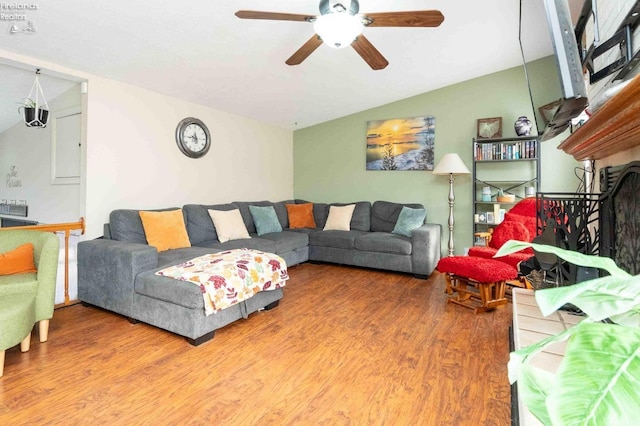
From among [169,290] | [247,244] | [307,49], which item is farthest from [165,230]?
[307,49]

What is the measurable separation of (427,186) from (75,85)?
4403 millimetres

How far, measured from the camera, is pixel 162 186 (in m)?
3.79

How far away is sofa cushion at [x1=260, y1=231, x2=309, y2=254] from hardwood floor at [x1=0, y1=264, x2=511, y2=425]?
1.24 meters

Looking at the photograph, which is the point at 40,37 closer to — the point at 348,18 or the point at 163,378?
the point at 348,18

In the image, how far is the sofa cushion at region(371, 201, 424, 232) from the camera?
4.68 m

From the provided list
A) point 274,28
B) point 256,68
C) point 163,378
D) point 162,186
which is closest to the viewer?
point 163,378

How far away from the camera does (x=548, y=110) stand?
1593 mm

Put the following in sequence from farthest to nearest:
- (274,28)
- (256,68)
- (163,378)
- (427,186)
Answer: (427,186), (256,68), (274,28), (163,378)

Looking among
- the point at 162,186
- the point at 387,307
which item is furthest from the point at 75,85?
A: the point at 387,307

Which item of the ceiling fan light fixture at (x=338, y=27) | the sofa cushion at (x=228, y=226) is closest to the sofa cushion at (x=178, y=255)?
the sofa cushion at (x=228, y=226)

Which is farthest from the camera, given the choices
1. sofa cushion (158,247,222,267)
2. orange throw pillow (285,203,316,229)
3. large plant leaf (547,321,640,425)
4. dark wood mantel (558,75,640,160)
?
orange throw pillow (285,203,316,229)

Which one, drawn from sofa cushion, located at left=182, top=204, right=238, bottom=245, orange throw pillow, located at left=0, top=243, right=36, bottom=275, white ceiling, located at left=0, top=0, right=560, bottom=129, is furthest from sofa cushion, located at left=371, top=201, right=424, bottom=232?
orange throw pillow, located at left=0, top=243, right=36, bottom=275

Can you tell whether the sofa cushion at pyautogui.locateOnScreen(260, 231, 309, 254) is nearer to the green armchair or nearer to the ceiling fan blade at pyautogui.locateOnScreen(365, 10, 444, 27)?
the green armchair

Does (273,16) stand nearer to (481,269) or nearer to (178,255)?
(178,255)
